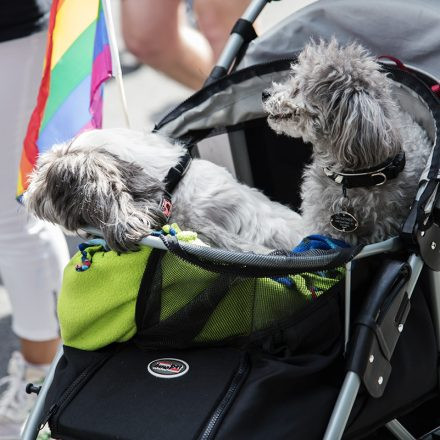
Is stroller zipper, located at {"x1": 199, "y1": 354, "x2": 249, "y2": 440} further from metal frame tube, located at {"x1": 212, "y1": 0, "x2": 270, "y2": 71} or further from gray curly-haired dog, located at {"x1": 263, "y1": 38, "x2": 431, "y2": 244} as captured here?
metal frame tube, located at {"x1": 212, "y1": 0, "x2": 270, "y2": 71}

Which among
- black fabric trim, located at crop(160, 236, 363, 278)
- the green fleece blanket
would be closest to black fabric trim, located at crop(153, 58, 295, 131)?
the green fleece blanket

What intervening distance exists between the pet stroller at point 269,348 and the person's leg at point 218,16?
4.22ft

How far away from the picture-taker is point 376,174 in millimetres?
1927

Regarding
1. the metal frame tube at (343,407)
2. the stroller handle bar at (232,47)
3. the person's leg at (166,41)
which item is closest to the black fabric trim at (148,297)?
the metal frame tube at (343,407)

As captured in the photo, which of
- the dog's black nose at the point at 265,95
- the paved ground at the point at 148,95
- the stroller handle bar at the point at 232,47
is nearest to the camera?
the dog's black nose at the point at 265,95

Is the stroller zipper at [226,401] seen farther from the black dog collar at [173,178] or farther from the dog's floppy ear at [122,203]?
the black dog collar at [173,178]

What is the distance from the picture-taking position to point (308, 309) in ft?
5.68

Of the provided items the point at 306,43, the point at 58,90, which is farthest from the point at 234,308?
the point at 306,43

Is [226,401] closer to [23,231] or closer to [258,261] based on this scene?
[258,261]

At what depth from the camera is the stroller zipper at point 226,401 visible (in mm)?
1598

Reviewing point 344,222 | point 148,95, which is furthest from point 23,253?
point 148,95

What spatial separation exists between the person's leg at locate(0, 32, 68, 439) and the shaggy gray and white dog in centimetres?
47

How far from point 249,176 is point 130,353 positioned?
0.94 m

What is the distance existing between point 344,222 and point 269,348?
44 cm
